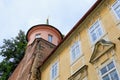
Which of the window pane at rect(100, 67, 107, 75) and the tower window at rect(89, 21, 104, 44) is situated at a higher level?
the tower window at rect(89, 21, 104, 44)

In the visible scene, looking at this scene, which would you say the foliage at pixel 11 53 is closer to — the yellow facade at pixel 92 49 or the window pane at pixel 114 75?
the yellow facade at pixel 92 49

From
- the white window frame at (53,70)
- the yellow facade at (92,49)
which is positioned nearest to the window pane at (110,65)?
the yellow facade at (92,49)

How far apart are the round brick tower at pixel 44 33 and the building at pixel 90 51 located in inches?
239

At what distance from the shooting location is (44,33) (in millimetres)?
22375

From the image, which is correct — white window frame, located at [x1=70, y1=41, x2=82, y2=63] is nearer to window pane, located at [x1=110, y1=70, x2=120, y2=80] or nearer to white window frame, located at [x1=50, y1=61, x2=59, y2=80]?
white window frame, located at [x1=50, y1=61, x2=59, y2=80]

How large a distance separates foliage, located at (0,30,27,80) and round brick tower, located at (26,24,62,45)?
6.11 metres

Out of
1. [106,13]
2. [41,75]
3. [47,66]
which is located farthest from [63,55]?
[106,13]

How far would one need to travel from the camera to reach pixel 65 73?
41.3 ft

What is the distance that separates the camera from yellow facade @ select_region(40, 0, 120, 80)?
9.48 m

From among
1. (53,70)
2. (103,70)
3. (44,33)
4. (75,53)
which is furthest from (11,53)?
(103,70)

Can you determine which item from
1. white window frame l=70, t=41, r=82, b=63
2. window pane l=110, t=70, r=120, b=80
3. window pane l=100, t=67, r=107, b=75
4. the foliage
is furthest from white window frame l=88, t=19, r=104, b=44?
the foliage

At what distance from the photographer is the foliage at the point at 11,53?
2638 centimetres

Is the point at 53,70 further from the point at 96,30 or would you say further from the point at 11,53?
the point at 11,53

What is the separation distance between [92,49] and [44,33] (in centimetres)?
1209
